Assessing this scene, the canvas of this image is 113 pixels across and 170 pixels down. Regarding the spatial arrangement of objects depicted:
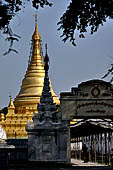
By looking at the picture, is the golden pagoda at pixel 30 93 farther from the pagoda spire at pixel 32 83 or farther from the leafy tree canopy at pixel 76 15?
the leafy tree canopy at pixel 76 15

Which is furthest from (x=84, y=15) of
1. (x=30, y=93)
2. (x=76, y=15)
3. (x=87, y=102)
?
(x=30, y=93)

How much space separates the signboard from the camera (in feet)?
66.4

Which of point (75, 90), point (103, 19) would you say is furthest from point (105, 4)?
point (75, 90)

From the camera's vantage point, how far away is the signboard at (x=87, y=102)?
66.4 ft

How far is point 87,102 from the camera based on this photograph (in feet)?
66.5

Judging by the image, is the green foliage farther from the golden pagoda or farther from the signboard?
the golden pagoda

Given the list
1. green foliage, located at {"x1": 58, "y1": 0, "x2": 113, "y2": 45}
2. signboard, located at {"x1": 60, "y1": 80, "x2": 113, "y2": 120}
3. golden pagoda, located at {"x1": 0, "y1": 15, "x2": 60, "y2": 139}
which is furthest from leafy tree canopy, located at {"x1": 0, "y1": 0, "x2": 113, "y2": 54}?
golden pagoda, located at {"x1": 0, "y1": 15, "x2": 60, "y2": 139}

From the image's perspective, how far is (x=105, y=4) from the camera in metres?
A: 7.72

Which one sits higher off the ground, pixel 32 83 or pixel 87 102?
pixel 32 83

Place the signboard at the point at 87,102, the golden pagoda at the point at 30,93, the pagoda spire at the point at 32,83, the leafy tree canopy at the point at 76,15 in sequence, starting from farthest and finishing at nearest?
the pagoda spire at the point at 32,83 < the golden pagoda at the point at 30,93 < the signboard at the point at 87,102 < the leafy tree canopy at the point at 76,15

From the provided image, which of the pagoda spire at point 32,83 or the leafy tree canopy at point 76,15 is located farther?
the pagoda spire at point 32,83

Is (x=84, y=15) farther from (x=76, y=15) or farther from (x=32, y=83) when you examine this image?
(x=32, y=83)

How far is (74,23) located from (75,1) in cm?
40

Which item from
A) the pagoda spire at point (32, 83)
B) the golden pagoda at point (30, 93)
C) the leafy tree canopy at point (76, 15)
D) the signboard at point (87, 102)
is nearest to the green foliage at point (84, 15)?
the leafy tree canopy at point (76, 15)
